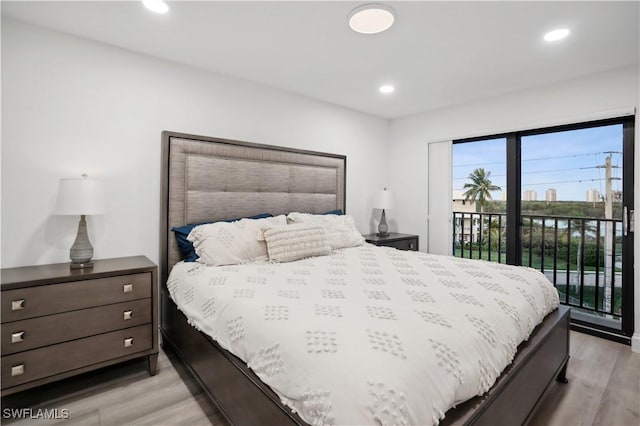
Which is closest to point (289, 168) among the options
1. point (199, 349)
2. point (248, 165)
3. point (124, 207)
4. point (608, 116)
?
point (248, 165)

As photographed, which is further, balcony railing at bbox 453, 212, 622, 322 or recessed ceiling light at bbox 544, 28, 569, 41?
balcony railing at bbox 453, 212, 622, 322

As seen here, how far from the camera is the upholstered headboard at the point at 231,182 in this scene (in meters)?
2.64

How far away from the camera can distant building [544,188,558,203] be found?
3434 millimetres

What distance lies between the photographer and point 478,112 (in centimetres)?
371

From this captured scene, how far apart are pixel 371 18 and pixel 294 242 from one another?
1689 millimetres

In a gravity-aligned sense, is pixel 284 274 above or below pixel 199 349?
above

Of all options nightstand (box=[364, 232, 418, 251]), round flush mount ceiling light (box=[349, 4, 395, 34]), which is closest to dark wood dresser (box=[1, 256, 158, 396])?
round flush mount ceiling light (box=[349, 4, 395, 34])

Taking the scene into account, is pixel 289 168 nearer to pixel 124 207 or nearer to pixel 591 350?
pixel 124 207

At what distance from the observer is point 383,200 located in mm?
4129

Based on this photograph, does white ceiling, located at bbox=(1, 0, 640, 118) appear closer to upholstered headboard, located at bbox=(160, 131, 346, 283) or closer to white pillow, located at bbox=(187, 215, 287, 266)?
upholstered headboard, located at bbox=(160, 131, 346, 283)

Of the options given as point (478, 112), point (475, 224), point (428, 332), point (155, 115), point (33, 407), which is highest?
point (478, 112)

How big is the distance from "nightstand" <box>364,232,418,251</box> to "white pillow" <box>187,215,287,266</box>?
65.4 inches

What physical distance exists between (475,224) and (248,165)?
314cm

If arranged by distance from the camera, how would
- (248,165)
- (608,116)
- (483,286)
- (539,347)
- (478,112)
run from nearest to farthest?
(539,347)
(483,286)
(608,116)
(248,165)
(478,112)
